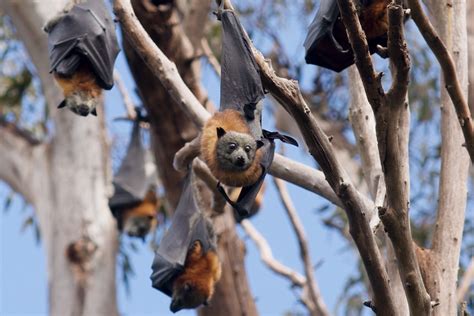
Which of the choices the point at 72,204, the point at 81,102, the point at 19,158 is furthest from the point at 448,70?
the point at 19,158

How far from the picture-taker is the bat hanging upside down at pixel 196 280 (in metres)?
7.84

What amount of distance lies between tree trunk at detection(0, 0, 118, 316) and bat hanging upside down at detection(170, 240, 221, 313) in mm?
1791

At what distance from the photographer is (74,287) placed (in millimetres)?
9500

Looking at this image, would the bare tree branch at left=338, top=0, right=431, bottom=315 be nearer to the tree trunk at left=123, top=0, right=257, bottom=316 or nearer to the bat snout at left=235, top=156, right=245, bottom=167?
the bat snout at left=235, top=156, right=245, bottom=167

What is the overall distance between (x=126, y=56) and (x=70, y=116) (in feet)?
7.44

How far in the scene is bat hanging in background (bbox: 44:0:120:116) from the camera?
636cm

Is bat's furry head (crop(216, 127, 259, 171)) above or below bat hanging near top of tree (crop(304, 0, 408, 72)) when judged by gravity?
below

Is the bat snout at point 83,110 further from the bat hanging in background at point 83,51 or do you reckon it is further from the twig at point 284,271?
the twig at point 284,271

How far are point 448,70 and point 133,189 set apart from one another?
6.82 m

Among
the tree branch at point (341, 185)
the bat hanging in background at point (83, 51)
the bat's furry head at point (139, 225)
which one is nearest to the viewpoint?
the tree branch at point (341, 185)

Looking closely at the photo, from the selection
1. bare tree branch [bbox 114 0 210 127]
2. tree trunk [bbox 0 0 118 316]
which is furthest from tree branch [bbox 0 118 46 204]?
bare tree branch [bbox 114 0 210 127]

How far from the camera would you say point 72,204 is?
31.8ft

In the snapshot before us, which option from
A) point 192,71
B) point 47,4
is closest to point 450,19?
point 192,71

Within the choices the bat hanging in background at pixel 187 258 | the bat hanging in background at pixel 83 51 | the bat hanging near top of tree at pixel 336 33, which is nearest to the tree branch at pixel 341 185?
the bat hanging near top of tree at pixel 336 33
